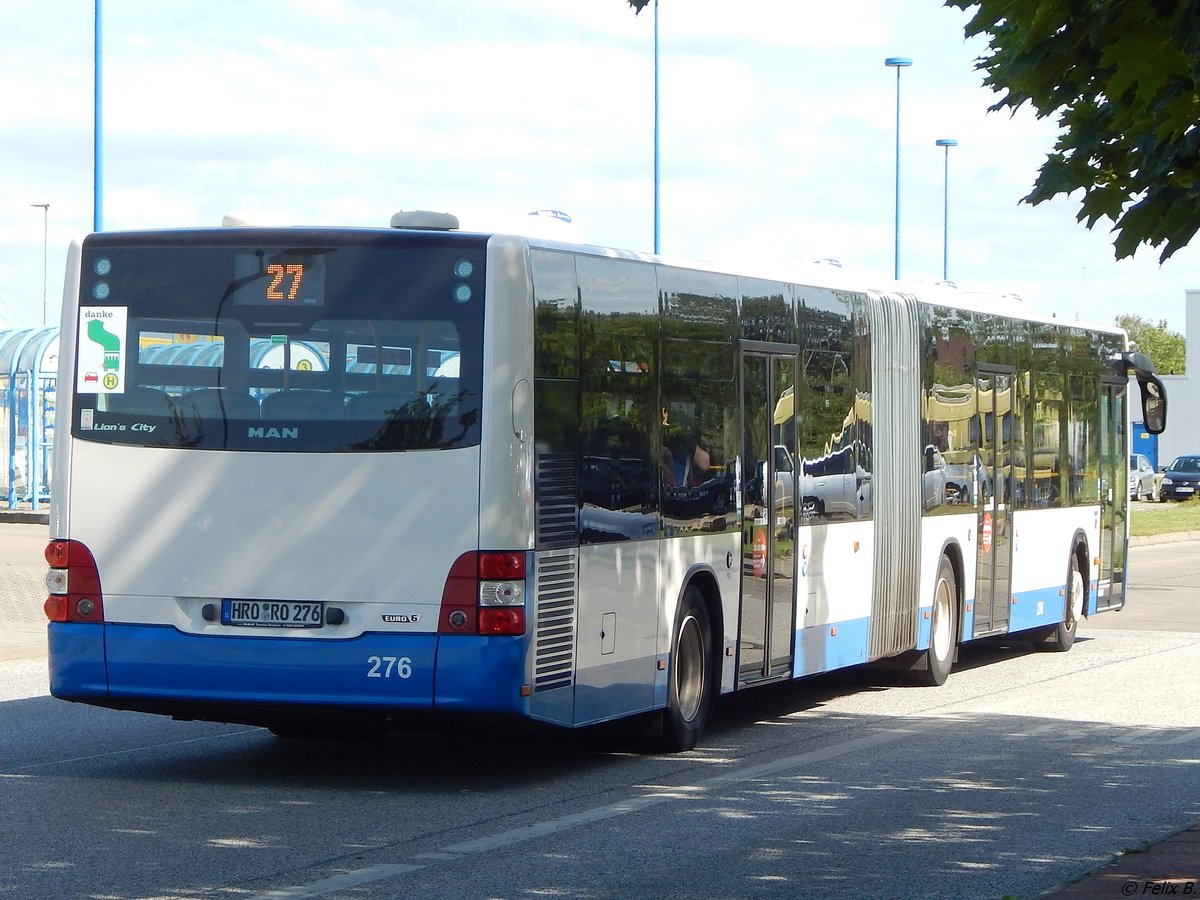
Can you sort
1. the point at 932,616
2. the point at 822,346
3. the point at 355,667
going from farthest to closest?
the point at 932,616 → the point at 822,346 → the point at 355,667

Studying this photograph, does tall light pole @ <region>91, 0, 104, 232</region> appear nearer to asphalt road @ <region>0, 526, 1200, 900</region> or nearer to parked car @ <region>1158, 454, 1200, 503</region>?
asphalt road @ <region>0, 526, 1200, 900</region>

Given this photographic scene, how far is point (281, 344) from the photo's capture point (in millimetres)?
10227

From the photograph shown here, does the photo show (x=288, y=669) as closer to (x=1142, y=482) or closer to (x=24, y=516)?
(x=24, y=516)

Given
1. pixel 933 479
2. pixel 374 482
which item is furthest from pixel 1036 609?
pixel 374 482

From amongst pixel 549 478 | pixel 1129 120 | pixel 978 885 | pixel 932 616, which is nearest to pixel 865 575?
pixel 932 616

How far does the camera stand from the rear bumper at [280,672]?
9844 mm

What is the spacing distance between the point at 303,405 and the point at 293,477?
36 cm

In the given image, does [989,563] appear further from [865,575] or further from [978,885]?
[978,885]

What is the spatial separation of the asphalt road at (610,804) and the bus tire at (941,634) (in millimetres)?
1052

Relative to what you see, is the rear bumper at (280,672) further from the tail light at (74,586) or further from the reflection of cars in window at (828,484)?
the reflection of cars in window at (828,484)

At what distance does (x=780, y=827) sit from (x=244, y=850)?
→ 2.39 metres


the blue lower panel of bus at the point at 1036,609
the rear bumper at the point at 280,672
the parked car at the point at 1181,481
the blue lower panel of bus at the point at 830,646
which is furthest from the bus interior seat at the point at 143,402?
the parked car at the point at 1181,481

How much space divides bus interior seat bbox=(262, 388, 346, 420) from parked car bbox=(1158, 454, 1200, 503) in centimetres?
6284

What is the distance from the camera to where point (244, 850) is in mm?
8344
